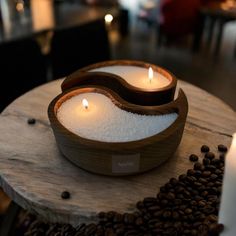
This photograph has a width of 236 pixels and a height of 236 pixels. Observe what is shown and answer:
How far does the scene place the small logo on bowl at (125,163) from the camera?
78cm

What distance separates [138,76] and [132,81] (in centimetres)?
4

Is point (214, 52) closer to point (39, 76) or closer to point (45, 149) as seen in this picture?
point (39, 76)

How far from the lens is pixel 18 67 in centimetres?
151

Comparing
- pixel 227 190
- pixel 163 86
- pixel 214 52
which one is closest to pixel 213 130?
pixel 163 86

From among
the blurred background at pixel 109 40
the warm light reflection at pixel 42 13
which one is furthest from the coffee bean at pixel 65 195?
the warm light reflection at pixel 42 13

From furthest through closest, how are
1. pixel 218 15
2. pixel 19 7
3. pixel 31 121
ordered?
pixel 218 15, pixel 19 7, pixel 31 121

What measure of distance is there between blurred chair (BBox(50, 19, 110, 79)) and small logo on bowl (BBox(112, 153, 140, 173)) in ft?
3.11

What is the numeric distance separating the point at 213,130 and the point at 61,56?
893 mm

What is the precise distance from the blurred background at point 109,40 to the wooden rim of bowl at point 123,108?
2.18 feet

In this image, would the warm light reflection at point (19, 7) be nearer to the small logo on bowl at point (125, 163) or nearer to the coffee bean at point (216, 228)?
the small logo on bowl at point (125, 163)

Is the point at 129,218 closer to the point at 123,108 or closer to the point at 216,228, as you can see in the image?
the point at 216,228

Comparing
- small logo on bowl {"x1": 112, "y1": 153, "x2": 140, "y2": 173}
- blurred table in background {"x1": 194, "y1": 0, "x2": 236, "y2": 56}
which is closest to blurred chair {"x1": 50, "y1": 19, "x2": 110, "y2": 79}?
small logo on bowl {"x1": 112, "y1": 153, "x2": 140, "y2": 173}

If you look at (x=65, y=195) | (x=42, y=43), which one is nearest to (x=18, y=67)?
(x=42, y=43)

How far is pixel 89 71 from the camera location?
1.05 metres
